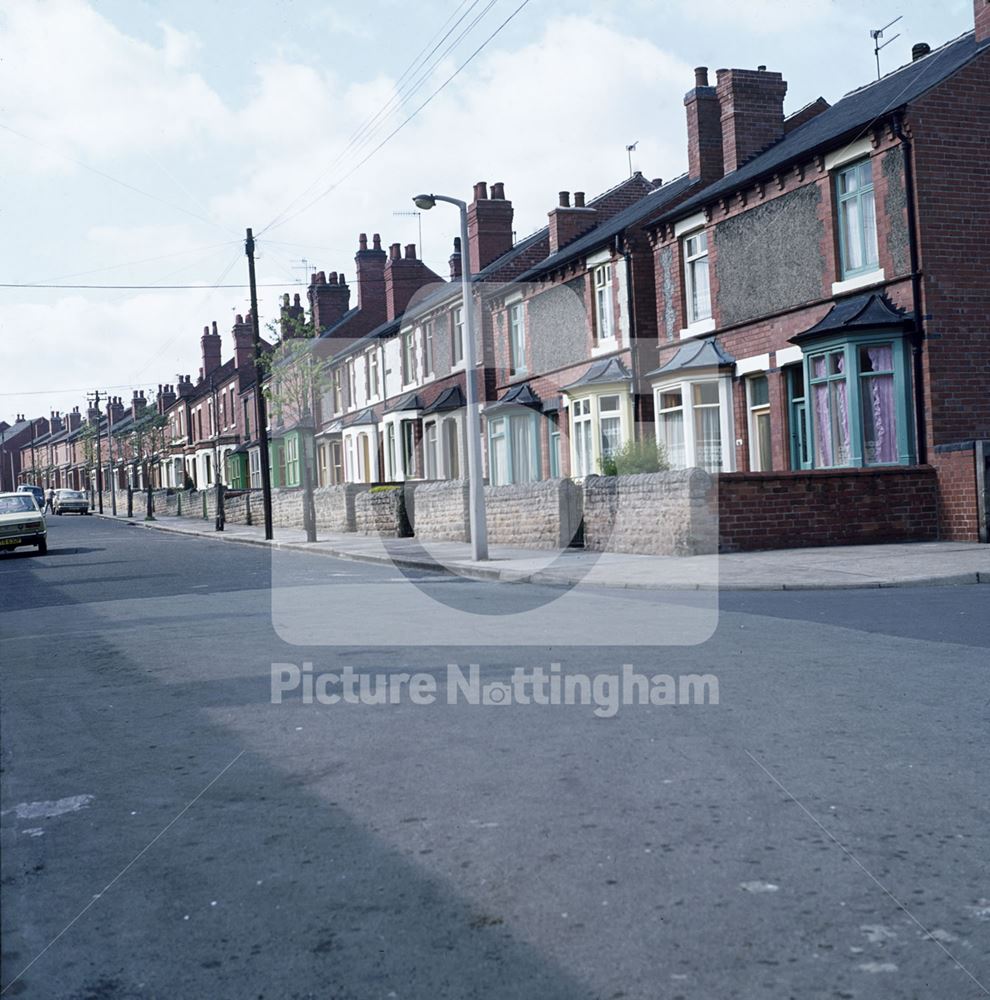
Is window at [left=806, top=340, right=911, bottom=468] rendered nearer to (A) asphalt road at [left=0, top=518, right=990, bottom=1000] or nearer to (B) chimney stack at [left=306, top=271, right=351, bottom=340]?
(A) asphalt road at [left=0, top=518, right=990, bottom=1000]

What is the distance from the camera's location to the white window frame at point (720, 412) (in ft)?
82.0

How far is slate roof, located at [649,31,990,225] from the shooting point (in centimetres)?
2038

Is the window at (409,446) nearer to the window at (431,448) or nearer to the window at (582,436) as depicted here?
the window at (431,448)

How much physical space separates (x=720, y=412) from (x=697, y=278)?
3.53 m

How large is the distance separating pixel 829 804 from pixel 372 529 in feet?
89.2

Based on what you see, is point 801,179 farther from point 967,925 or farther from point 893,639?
point 967,925

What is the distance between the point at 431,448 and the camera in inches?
1614

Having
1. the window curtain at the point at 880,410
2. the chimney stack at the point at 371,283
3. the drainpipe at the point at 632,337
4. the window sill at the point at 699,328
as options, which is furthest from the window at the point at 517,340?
the chimney stack at the point at 371,283

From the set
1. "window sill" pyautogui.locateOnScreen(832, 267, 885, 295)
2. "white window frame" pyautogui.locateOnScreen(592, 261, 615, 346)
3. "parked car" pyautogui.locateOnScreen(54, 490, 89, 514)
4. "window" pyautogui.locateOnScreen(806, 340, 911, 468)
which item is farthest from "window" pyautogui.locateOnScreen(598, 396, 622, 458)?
"parked car" pyautogui.locateOnScreen(54, 490, 89, 514)

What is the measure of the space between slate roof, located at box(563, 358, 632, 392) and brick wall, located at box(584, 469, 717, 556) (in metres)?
7.46

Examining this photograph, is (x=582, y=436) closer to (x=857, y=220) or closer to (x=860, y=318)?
(x=857, y=220)

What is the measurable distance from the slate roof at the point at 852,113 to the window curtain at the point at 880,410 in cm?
425

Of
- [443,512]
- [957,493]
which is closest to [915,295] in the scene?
[957,493]

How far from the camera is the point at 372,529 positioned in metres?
31.4
